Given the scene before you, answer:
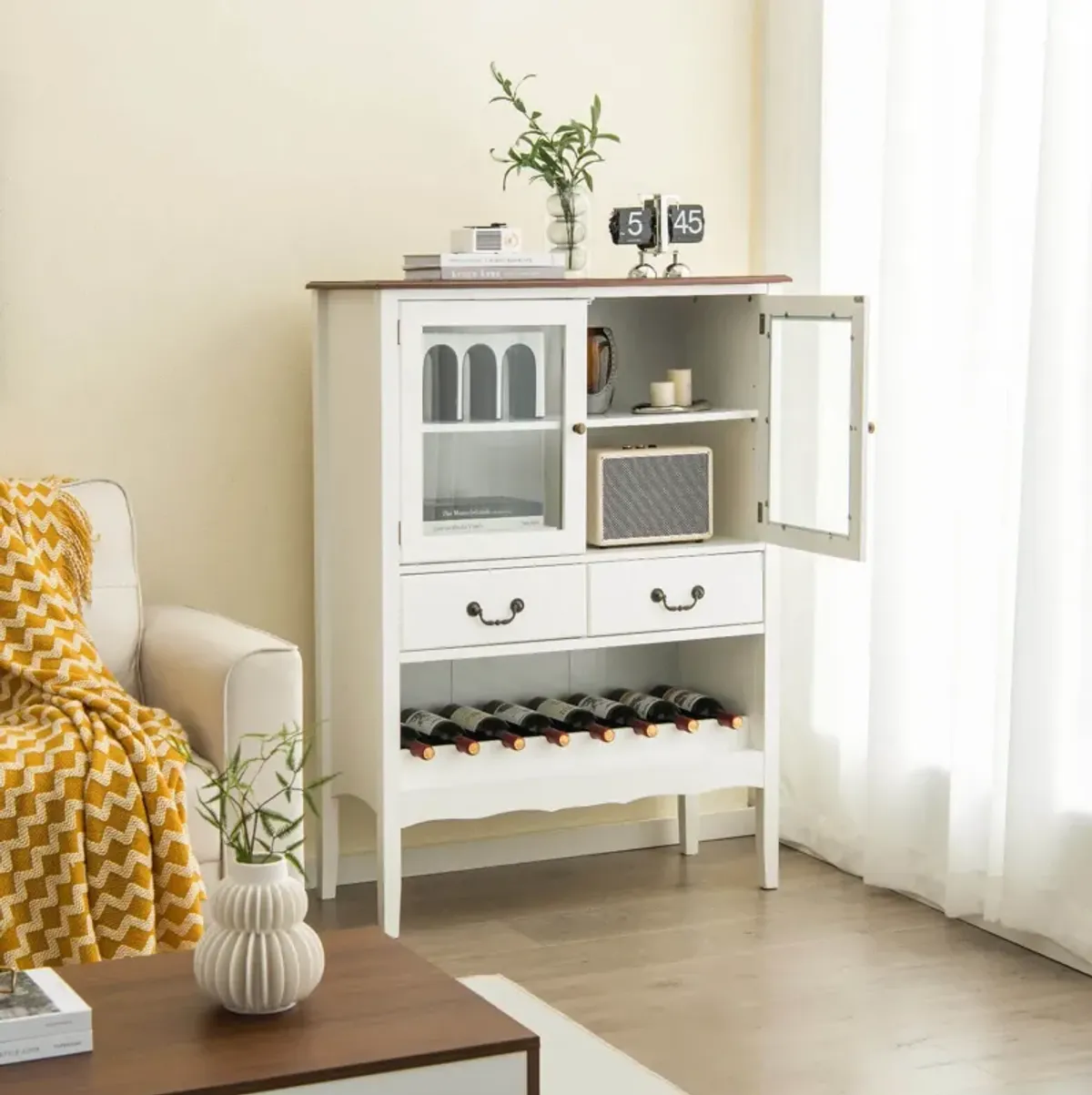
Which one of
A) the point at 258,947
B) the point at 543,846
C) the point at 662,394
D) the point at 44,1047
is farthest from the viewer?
the point at 543,846

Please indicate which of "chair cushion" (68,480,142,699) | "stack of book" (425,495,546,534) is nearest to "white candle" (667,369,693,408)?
"stack of book" (425,495,546,534)

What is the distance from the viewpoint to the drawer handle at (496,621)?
3.50 metres

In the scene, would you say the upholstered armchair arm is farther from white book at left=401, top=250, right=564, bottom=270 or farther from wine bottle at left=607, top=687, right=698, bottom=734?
wine bottle at left=607, top=687, right=698, bottom=734

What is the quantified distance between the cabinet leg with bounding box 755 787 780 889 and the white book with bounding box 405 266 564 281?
3.82ft

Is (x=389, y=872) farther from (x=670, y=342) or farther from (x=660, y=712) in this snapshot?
(x=670, y=342)

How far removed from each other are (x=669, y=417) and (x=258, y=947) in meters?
1.91

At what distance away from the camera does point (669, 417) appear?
3682 mm

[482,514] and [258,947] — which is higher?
[482,514]

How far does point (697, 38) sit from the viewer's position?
13.5 ft

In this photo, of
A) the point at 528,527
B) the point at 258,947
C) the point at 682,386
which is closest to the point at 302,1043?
the point at 258,947

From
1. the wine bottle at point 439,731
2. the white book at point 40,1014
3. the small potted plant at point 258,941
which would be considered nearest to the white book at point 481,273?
the wine bottle at point 439,731

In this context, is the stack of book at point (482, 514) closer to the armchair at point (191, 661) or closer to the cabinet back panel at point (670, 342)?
the armchair at point (191, 661)

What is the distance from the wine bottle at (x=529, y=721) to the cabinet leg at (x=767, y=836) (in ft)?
1.52

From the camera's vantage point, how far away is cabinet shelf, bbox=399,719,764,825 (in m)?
3.56
